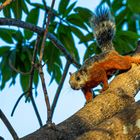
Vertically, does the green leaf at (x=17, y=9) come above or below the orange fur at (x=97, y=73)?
above

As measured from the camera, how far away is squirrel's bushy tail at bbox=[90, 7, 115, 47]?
174 inches

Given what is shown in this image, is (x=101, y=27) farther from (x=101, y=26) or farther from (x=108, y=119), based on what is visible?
(x=108, y=119)

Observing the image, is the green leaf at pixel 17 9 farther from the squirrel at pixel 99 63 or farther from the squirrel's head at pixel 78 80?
the squirrel's head at pixel 78 80

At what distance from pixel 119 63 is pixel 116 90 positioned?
A: 129 centimetres

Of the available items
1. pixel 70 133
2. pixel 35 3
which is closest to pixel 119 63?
pixel 35 3

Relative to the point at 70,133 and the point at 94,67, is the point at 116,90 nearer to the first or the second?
the point at 70,133

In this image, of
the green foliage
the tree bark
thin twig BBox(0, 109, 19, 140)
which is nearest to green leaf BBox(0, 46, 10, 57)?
the green foliage

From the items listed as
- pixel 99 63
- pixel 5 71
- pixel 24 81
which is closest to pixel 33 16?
pixel 5 71

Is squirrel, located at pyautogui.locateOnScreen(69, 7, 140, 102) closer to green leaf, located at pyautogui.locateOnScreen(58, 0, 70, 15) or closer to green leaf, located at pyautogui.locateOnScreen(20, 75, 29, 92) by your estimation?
green leaf, located at pyautogui.locateOnScreen(58, 0, 70, 15)

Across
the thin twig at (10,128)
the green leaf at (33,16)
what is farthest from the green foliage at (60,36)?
the thin twig at (10,128)

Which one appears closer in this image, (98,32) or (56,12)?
(56,12)

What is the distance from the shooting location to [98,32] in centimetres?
450

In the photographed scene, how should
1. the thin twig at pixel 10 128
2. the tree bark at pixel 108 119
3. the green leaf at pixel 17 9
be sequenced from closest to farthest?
the tree bark at pixel 108 119 < the thin twig at pixel 10 128 < the green leaf at pixel 17 9

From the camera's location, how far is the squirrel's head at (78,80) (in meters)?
4.50
